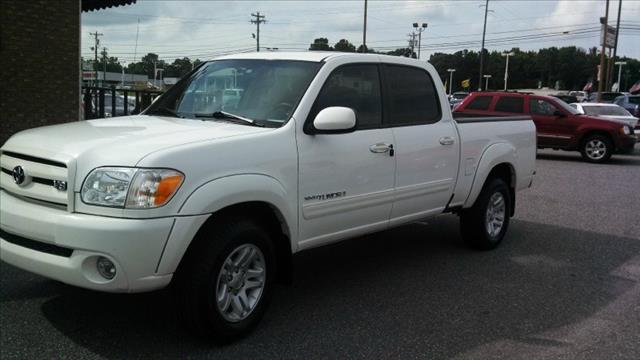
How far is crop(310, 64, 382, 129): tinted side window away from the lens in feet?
15.3

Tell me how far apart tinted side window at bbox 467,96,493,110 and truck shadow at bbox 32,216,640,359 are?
10274 mm

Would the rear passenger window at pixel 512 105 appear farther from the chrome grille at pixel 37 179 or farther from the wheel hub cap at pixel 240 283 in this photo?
the chrome grille at pixel 37 179

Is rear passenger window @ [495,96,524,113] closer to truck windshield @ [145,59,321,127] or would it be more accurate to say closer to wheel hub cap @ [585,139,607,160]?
wheel hub cap @ [585,139,607,160]

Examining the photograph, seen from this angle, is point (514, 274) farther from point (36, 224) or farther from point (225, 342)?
point (36, 224)

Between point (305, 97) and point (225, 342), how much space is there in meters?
1.76

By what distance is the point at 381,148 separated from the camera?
16.0 ft

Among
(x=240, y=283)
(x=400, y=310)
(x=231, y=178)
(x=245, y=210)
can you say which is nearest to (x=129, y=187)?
(x=231, y=178)

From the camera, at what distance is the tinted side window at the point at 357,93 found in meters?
4.65

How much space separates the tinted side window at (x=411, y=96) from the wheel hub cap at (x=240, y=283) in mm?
1797

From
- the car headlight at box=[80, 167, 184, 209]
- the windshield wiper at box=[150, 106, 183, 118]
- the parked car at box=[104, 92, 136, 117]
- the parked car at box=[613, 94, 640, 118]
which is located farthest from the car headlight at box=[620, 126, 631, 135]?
the car headlight at box=[80, 167, 184, 209]

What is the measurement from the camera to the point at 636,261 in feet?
20.8

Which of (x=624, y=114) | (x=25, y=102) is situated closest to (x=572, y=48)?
(x=624, y=114)

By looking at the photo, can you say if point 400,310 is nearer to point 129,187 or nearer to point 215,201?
point 215,201

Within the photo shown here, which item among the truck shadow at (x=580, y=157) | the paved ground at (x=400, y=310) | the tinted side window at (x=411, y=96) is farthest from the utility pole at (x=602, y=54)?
the tinted side window at (x=411, y=96)
